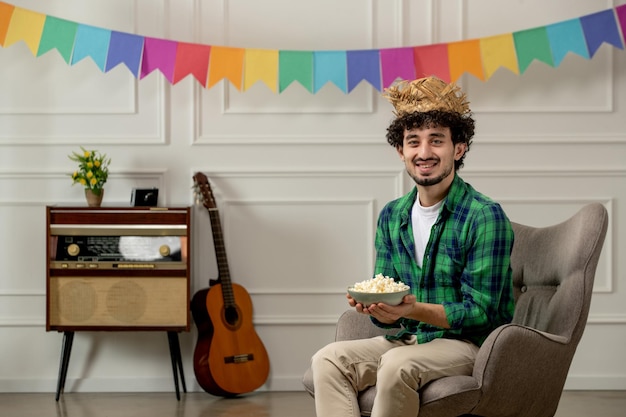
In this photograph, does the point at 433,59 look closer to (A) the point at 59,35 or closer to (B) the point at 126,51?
(B) the point at 126,51

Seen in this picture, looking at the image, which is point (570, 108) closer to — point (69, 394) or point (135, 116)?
point (135, 116)

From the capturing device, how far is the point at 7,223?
164 inches

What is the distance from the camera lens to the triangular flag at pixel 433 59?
4.03 m

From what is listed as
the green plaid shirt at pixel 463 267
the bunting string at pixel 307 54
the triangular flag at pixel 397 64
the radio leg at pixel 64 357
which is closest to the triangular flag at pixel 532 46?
the bunting string at pixel 307 54

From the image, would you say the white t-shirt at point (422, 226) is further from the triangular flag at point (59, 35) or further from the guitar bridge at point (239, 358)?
the triangular flag at point (59, 35)

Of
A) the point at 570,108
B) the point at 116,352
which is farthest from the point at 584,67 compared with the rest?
the point at 116,352

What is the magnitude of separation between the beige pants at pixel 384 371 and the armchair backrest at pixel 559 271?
1.12 ft

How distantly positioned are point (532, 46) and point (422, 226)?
5.75 feet

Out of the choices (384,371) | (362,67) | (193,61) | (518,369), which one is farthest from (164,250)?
(518,369)

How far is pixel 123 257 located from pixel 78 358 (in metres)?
0.64

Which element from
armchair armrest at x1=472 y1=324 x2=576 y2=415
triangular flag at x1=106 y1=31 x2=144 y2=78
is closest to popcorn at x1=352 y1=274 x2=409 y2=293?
armchair armrest at x1=472 y1=324 x2=576 y2=415

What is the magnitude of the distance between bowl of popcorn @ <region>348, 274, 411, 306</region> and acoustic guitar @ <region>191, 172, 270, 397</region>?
1.75 metres

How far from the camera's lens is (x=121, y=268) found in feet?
12.6

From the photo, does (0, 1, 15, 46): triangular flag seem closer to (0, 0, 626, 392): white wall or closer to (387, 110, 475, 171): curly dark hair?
(0, 0, 626, 392): white wall
